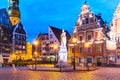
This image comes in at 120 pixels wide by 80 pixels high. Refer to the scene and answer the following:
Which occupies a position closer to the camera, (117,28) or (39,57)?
(117,28)

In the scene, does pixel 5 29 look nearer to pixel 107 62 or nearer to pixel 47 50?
pixel 47 50

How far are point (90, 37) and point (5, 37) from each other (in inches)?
1204

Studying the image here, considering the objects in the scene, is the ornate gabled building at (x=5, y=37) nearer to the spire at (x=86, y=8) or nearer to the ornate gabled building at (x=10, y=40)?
the ornate gabled building at (x=10, y=40)

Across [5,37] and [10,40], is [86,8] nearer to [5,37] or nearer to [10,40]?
[5,37]

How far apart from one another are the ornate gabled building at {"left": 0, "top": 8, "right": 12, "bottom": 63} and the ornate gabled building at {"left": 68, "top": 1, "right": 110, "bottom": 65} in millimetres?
23818

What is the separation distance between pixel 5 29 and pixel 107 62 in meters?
36.9

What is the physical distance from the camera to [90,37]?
198ft

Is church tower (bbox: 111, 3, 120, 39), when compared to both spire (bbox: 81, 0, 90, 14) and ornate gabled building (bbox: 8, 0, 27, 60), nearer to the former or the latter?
spire (bbox: 81, 0, 90, 14)

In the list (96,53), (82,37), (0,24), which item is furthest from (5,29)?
(96,53)

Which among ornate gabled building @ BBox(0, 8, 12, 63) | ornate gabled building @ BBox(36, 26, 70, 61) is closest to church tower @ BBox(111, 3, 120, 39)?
ornate gabled building @ BBox(36, 26, 70, 61)

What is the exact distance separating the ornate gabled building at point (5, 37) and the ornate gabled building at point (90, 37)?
23818mm

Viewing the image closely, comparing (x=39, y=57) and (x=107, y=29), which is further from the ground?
Answer: (x=107, y=29)

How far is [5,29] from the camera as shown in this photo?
76188 millimetres

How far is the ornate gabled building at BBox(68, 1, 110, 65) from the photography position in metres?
57.9
